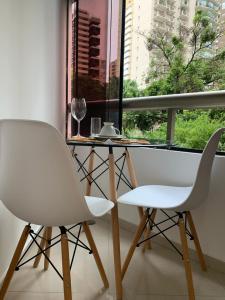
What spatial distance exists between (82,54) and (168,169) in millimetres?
1416

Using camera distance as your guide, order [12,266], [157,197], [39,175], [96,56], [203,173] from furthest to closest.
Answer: [96,56] → [157,197] → [203,173] → [12,266] → [39,175]

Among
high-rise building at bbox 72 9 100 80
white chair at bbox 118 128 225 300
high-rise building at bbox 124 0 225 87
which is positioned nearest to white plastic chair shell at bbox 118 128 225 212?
white chair at bbox 118 128 225 300

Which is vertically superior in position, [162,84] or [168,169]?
[162,84]

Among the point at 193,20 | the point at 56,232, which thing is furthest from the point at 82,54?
the point at 56,232

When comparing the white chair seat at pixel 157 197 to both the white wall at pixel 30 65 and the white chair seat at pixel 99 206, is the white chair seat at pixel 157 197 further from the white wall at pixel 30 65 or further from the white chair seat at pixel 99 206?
the white wall at pixel 30 65

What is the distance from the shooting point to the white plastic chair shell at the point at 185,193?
54.3 inches

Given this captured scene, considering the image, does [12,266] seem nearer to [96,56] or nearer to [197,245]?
[197,245]

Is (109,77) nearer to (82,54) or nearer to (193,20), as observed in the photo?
(82,54)

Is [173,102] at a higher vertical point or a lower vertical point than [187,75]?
lower

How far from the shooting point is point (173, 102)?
2061 mm

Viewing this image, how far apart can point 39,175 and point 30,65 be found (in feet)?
3.43

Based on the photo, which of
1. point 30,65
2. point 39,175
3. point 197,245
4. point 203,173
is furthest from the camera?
point 30,65

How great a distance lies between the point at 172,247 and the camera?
202 cm

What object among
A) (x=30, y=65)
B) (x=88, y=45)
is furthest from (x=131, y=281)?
(x=88, y=45)
